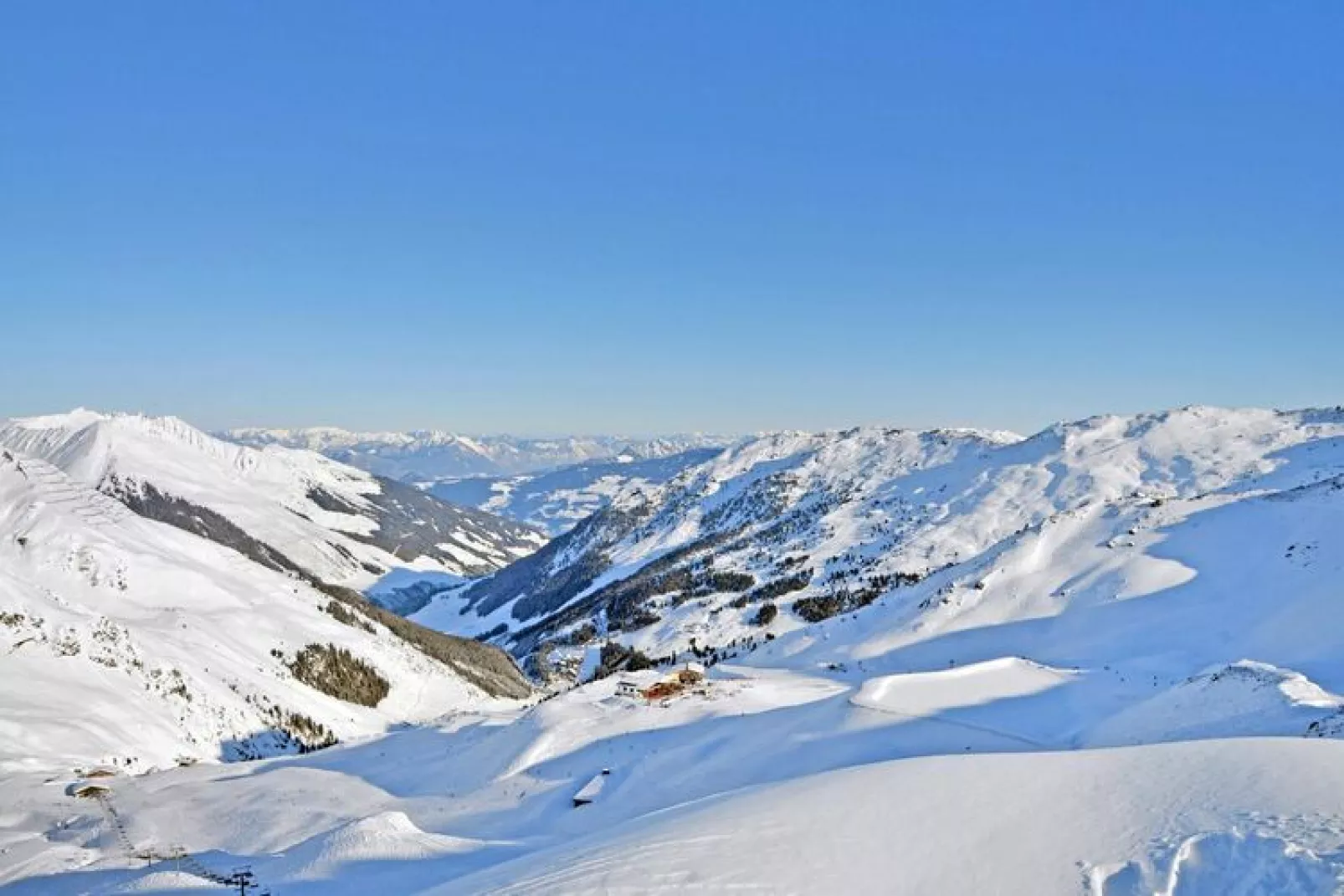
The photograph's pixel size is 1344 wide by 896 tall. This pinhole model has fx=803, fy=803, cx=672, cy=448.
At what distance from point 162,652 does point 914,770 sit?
A: 63708mm

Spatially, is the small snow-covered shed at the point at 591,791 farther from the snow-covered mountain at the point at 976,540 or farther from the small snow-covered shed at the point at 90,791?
the snow-covered mountain at the point at 976,540

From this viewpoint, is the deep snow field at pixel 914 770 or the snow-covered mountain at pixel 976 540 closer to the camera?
the deep snow field at pixel 914 770

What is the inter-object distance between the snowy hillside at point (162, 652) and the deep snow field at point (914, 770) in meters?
12.5

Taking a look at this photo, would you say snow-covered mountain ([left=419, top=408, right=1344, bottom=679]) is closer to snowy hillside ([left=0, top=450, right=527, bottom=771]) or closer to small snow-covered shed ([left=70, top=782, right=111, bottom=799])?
snowy hillside ([left=0, top=450, right=527, bottom=771])

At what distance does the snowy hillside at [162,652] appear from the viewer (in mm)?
46094

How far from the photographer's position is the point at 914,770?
16.0 m

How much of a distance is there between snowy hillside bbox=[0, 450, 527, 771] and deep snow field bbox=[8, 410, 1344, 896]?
12.5m

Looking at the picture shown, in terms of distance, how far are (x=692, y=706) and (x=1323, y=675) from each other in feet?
86.7

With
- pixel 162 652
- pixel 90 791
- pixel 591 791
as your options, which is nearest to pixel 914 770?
pixel 591 791

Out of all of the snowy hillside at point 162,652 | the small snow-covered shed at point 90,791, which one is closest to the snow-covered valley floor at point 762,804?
the small snow-covered shed at point 90,791

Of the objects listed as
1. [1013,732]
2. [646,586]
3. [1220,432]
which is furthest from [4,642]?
[1220,432]

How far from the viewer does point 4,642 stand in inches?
1965

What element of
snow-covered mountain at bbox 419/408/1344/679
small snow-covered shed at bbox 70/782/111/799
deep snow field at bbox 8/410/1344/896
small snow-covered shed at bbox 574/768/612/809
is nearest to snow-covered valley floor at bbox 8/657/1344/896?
deep snow field at bbox 8/410/1344/896

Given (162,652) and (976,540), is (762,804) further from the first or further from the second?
(976,540)
